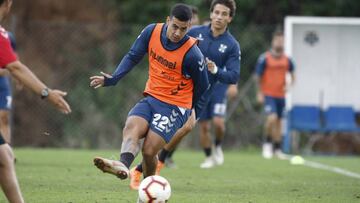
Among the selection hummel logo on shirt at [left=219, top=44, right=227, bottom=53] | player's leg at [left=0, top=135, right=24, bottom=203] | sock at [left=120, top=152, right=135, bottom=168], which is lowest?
sock at [left=120, top=152, right=135, bottom=168]

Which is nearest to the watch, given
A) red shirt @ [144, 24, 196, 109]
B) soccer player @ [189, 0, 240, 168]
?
red shirt @ [144, 24, 196, 109]

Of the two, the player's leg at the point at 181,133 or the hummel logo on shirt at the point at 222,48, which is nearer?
the player's leg at the point at 181,133

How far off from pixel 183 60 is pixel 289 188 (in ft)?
8.72

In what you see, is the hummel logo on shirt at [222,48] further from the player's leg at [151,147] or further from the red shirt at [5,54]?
the red shirt at [5,54]

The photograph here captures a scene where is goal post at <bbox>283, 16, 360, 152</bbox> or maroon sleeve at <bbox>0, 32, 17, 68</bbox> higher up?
maroon sleeve at <bbox>0, 32, 17, 68</bbox>

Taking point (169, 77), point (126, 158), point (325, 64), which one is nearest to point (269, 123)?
point (325, 64)

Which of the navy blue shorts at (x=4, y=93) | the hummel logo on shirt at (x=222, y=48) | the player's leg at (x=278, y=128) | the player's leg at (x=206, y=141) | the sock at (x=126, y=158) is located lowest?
the player's leg at (x=278, y=128)

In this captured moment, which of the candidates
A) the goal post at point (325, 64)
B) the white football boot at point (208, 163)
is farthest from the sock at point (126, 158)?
the goal post at point (325, 64)

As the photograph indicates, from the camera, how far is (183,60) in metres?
8.82

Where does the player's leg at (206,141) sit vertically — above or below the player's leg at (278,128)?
above

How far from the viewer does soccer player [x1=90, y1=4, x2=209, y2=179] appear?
8.41 m

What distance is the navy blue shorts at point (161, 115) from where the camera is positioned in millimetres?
8484

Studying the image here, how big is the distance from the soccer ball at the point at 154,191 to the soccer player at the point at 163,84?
0.52m

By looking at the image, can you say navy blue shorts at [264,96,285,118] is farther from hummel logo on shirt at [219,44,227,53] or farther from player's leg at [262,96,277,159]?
hummel logo on shirt at [219,44,227,53]
